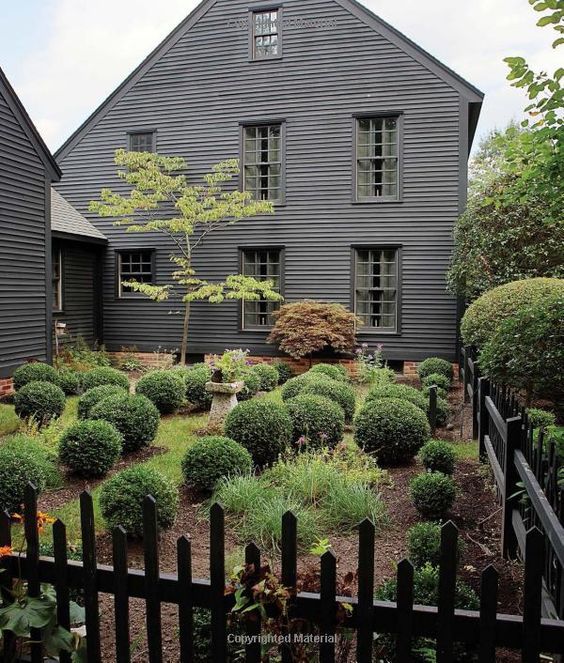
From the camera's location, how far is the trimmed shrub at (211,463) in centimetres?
560

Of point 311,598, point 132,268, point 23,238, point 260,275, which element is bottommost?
point 311,598

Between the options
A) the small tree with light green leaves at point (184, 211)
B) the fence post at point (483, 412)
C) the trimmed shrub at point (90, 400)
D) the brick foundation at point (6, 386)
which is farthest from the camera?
the small tree with light green leaves at point (184, 211)

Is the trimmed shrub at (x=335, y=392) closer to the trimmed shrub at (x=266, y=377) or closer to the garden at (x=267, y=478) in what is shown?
the garden at (x=267, y=478)

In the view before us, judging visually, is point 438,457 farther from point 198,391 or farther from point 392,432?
point 198,391

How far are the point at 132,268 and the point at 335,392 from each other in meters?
10.3

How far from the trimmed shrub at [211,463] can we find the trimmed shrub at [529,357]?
2918 mm

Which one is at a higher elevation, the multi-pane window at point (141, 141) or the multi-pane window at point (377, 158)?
the multi-pane window at point (141, 141)

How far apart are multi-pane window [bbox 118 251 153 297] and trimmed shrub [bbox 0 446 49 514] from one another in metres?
11.9

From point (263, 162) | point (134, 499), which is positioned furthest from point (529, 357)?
point (263, 162)

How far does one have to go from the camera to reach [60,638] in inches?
95.4

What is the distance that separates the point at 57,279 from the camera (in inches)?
605

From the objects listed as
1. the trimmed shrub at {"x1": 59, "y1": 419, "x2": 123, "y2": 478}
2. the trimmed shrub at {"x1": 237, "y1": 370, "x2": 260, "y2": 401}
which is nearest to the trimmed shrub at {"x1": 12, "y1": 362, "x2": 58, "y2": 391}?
the trimmed shrub at {"x1": 237, "y1": 370, "x2": 260, "y2": 401}

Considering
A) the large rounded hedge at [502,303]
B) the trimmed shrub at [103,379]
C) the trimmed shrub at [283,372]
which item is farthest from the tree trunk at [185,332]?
the large rounded hedge at [502,303]

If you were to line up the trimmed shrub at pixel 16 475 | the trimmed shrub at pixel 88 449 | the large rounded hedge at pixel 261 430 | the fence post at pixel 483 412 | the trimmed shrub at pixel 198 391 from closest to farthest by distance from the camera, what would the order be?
the trimmed shrub at pixel 16 475 < the trimmed shrub at pixel 88 449 < the fence post at pixel 483 412 < the large rounded hedge at pixel 261 430 < the trimmed shrub at pixel 198 391
